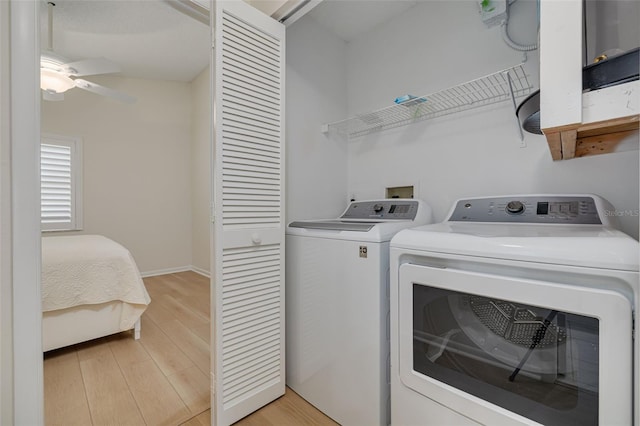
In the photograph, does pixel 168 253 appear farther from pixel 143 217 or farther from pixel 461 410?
pixel 461 410

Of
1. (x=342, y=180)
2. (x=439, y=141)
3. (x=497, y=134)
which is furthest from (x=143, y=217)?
(x=497, y=134)

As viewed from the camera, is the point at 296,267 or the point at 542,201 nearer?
the point at 542,201

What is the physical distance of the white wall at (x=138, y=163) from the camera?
363 cm

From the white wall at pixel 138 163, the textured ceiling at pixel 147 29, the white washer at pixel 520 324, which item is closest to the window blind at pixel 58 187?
the white wall at pixel 138 163

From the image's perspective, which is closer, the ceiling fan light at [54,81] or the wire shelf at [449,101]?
the wire shelf at [449,101]

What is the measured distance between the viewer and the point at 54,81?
2457 mm

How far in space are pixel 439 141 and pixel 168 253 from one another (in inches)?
161

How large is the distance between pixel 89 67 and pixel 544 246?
3.21 m

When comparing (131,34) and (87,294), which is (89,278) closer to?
(87,294)

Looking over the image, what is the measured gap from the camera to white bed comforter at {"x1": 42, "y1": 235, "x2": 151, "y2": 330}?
6.15 ft

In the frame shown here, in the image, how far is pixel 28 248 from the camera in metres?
0.75

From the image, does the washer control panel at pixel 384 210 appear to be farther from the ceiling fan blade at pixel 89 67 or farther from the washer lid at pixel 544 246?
the ceiling fan blade at pixel 89 67

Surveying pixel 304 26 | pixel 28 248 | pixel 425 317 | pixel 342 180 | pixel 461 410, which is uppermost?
pixel 304 26

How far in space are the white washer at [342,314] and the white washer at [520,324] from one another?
0.08 metres
